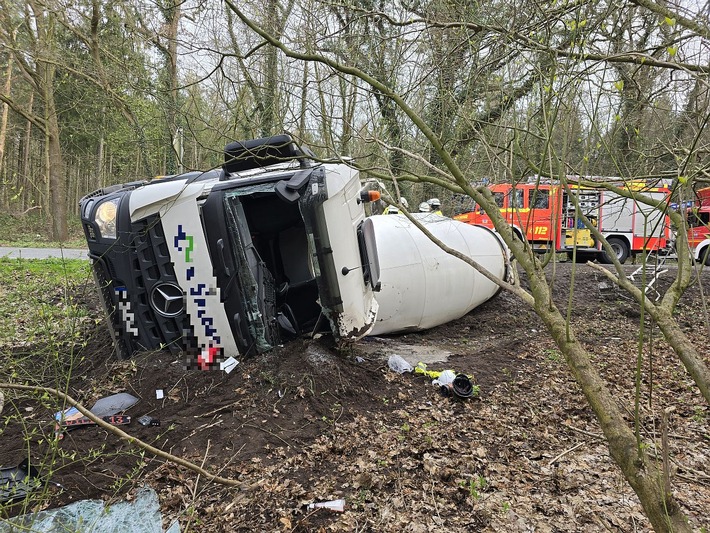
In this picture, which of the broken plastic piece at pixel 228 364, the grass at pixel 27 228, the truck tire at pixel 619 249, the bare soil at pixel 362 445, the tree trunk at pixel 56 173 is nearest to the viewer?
the bare soil at pixel 362 445

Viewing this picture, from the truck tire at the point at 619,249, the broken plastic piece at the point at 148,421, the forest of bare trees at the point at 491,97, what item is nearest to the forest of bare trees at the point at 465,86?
the forest of bare trees at the point at 491,97

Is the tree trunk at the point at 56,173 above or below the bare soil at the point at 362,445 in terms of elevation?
above

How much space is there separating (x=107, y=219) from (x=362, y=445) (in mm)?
2955

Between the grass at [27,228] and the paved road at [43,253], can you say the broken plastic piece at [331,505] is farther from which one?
the grass at [27,228]

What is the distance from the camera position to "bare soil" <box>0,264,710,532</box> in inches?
111

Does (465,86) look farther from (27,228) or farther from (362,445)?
(27,228)

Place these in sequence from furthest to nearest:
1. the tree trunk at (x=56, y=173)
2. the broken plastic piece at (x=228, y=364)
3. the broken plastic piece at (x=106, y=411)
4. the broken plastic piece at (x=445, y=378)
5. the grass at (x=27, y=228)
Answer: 1. the grass at (x=27, y=228)
2. the tree trunk at (x=56, y=173)
3. the broken plastic piece at (x=445, y=378)
4. the broken plastic piece at (x=228, y=364)
5. the broken plastic piece at (x=106, y=411)

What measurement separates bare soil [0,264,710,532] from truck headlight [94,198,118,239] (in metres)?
1.17

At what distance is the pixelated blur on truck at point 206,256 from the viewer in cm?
412

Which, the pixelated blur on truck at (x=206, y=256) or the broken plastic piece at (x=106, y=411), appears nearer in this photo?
the broken plastic piece at (x=106, y=411)

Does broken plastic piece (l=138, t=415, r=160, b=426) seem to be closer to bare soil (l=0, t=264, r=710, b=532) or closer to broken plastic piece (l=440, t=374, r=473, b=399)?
bare soil (l=0, t=264, r=710, b=532)

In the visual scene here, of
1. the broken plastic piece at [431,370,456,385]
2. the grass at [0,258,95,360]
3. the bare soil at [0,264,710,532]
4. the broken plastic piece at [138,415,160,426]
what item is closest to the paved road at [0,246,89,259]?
the grass at [0,258,95,360]

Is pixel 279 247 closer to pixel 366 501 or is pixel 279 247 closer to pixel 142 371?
pixel 142 371

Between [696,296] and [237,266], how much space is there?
8668 mm
